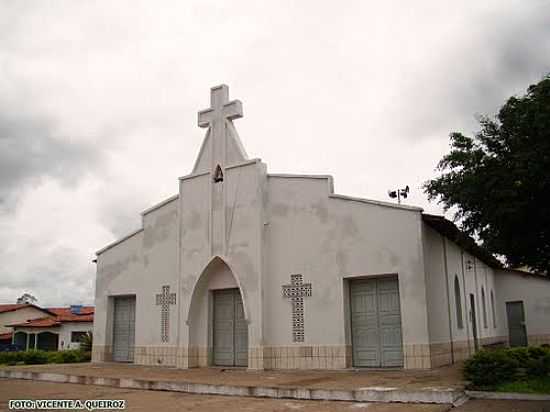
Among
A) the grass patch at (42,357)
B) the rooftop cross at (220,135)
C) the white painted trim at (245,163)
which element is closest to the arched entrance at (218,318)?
the white painted trim at (245,163)

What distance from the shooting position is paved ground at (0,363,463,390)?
11719 millimetres

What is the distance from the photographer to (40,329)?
43062 mm

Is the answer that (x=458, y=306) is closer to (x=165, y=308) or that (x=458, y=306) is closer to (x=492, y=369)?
(x=492, y=369)

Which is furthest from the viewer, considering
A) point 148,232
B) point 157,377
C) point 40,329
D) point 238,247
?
point 40,329

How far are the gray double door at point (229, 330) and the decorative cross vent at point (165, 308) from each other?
172 centimetres

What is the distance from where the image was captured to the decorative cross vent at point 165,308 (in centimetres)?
1929

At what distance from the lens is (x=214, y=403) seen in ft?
35.4

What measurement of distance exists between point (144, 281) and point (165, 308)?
1.50 metres

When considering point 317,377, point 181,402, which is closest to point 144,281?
point 317,377

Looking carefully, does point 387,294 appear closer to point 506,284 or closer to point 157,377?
point 157,377

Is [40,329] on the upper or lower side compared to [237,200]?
lower

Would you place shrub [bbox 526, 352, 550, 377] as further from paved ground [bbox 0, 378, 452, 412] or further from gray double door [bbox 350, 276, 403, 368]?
gray double door [bbox 350, 276, 403, 368]

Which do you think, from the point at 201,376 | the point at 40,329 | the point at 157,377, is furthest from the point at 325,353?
the point at 40,329

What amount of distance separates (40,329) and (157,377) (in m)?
32.2
